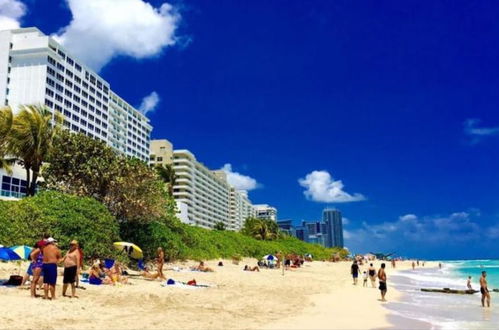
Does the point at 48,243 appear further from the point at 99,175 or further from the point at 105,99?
the point at 105,99

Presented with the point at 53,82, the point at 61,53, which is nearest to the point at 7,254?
the point at 53,82

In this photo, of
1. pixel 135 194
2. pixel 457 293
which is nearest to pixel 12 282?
pixel 135 194

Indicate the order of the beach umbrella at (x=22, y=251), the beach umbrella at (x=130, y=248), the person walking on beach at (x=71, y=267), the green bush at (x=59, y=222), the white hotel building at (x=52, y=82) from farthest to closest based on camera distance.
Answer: the white hotel building at (x=52, y=82), the beach umbrella at (x=130, y=248), the green bush at (x=59, y=222), the beach umbrella at (x=22, y=251), the person walking on beach at (x=71, y=267)

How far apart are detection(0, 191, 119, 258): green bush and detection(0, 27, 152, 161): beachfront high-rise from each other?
63.4 metres

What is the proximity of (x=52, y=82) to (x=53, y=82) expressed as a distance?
1.05 ft

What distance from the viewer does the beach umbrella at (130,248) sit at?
67.3 ft

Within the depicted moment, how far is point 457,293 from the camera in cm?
2356

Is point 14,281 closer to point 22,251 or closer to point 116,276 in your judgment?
point 22,251

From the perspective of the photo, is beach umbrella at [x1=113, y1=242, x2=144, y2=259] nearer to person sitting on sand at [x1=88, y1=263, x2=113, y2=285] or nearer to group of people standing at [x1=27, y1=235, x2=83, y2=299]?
person sitting on sand at [x1=88, y1=263, x2=113, y2=285]

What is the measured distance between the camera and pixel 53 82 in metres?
83.4

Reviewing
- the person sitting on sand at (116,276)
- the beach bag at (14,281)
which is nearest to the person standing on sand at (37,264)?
the beach bag at (14,281)

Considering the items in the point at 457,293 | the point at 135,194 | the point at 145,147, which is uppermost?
the point at 145,147

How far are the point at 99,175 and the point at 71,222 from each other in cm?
558

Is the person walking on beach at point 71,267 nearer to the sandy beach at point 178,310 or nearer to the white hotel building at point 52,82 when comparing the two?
the sandy beach at point 178,310
